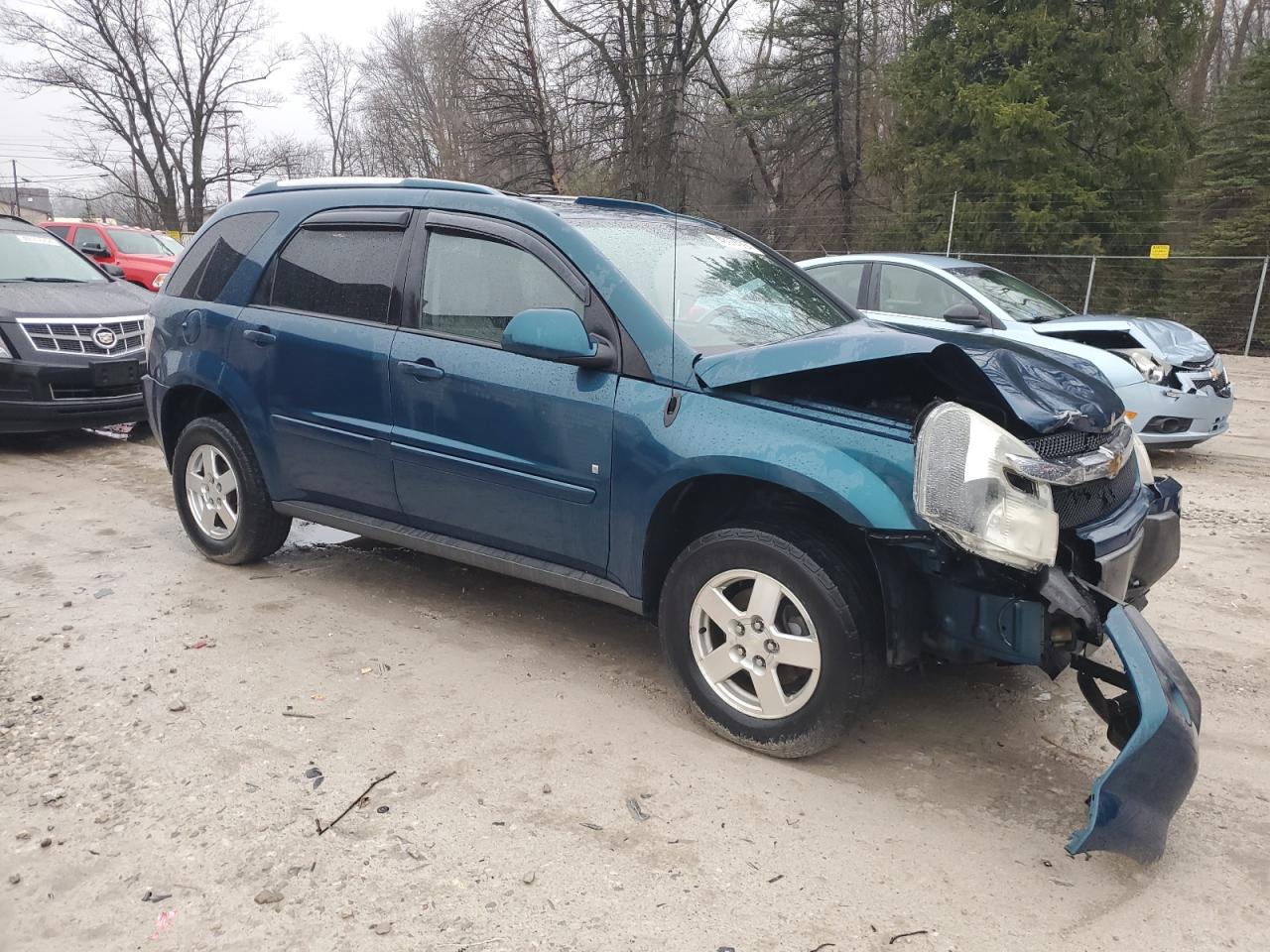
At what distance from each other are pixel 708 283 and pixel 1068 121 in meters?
16.6

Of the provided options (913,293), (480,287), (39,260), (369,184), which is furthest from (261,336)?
(39,260)

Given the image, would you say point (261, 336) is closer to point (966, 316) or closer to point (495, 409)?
point (495, 409)

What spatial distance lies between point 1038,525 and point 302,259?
3433 millimetres

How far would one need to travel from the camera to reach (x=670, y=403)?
3.24m

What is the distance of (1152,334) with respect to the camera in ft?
25.0

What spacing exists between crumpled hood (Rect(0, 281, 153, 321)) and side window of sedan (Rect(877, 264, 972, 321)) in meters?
5.98

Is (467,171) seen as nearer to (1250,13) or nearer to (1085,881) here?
(1250,13)

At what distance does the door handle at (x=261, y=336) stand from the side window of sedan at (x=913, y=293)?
17.2 feet

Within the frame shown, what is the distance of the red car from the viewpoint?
15.7 meters

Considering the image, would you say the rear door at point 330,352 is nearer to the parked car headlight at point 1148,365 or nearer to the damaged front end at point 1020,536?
the damaged front end at point 1020,536

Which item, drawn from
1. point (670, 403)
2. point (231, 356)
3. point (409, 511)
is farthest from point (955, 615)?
point (231, 356)

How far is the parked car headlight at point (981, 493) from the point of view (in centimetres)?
258

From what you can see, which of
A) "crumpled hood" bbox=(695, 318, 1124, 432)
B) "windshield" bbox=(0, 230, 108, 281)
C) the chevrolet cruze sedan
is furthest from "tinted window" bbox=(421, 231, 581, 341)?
"windshield" bbox=(0, 230, 108, 281)

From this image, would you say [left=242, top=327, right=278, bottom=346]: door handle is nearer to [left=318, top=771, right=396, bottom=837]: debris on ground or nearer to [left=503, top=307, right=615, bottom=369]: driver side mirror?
[left=503, top=307, right=615, bottom=369]: driver side mirror
